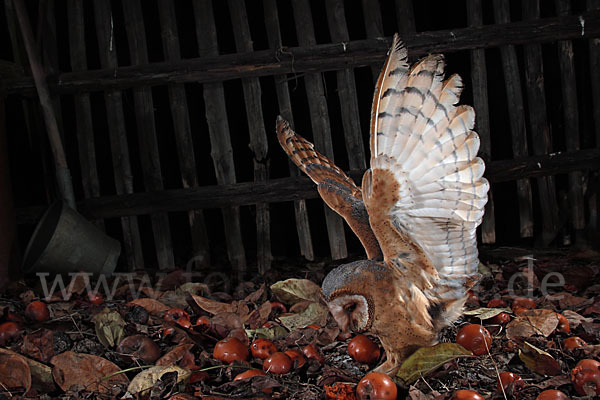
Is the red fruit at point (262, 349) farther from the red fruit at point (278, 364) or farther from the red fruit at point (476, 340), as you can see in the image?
the red fruit at point (476, 340)

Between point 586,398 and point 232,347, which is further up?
point 232,347

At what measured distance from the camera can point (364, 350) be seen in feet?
6.87

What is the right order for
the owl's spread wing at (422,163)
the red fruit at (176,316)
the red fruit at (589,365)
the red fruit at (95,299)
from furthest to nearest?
the red fruit at (95,299)
the red fruit at (176,316)
the red fruit at (589,365)
the owl's spread wing at (422,163)

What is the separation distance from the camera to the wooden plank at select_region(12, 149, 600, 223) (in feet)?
12.3

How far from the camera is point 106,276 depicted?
356 cm

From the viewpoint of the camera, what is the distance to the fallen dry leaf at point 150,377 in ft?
6.26

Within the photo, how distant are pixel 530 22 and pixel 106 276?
3431 mm

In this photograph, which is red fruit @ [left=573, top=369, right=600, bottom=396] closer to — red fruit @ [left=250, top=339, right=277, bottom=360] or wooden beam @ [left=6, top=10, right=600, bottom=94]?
red fruit @ [left=250, top=339, right=277, bottom=360]

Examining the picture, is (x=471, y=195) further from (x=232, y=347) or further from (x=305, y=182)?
(x=305, y=182)

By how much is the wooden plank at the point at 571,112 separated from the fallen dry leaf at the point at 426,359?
2.58 m

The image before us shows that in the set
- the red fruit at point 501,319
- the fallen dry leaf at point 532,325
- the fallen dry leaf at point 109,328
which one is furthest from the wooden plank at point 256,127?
the fallen dry leaf at point 532,325

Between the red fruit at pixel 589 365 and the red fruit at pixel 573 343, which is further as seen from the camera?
the red fruit at pixel 573 343

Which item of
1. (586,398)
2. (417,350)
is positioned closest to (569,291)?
(586,398)

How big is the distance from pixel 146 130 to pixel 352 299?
2597 mm
